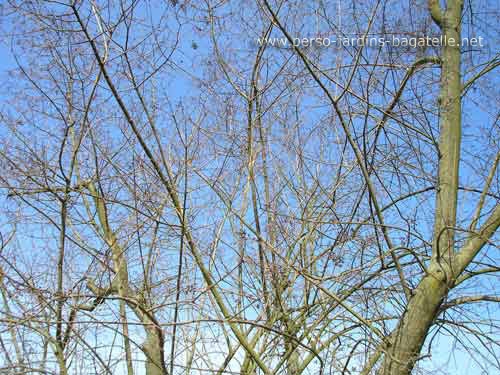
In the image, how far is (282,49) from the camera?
4070 mm

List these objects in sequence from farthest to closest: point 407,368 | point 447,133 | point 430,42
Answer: point 430,42, point 447,133, point 407,368

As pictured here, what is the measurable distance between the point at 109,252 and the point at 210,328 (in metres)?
1.10

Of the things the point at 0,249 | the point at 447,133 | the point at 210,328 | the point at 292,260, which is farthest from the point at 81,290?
the point at 447,133

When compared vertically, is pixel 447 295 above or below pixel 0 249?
below

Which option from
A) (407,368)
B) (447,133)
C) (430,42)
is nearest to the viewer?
(407,368)

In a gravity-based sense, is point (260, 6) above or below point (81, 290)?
above

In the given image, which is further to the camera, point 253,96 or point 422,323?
point 253,96

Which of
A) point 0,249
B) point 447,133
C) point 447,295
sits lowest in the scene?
point 447,295

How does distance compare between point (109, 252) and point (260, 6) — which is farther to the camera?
point (109, 252)

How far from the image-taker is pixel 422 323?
314 centimetres

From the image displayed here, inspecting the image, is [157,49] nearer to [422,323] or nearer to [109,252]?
[109,252]

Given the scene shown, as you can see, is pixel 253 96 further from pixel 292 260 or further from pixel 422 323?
pixel 422 323

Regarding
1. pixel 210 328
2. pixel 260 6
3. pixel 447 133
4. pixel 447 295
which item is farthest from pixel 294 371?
pixel 260 6

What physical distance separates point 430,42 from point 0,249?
360 cm
